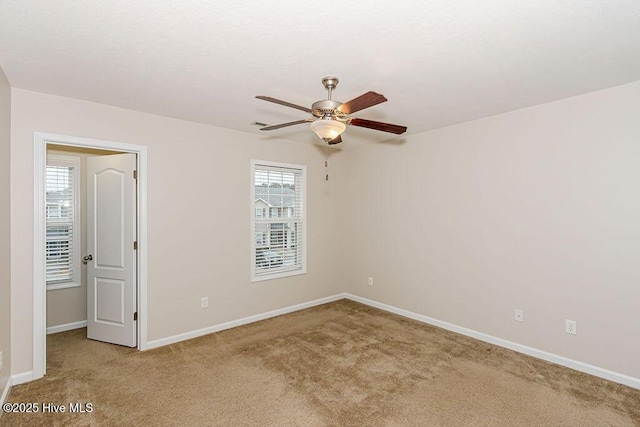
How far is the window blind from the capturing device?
4.53m

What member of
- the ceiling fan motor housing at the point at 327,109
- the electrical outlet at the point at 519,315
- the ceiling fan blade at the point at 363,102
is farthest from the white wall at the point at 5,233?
the electrical outlet at the point at 519,315

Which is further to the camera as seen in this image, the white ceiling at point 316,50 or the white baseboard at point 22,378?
the white baseboard at point 22,378

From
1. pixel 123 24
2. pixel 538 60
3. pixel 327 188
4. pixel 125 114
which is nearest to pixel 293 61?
pixel 123 24

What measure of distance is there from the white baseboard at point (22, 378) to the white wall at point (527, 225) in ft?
13.1

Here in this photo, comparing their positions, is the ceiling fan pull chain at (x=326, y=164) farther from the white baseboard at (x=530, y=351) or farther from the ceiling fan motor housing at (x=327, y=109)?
the ceiling fan motor housing at (x=327, y=109)

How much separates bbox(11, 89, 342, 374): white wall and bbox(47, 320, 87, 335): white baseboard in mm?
1305

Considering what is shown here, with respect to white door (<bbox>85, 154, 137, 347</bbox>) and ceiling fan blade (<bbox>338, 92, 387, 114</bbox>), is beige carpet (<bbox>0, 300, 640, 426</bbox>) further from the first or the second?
ceiling fan blade (<bbox>338, 92, 387, 114</bbox>)

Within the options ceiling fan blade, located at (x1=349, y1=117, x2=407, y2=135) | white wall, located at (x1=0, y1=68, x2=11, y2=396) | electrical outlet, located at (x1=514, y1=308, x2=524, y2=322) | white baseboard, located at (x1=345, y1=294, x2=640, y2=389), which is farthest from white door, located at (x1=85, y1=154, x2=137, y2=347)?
electrical outlet, located at (x1=514, y1=308, x2=524, y2=322)

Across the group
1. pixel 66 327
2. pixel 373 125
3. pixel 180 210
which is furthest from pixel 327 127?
pixel 66 327

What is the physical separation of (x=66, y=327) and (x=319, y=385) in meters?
3.36

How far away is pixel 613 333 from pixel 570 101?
211cm

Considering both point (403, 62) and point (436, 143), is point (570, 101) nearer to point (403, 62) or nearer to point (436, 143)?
point (436, 143)

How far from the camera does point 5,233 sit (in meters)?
2.60

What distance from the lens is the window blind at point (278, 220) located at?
4.53 meters
